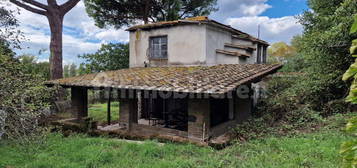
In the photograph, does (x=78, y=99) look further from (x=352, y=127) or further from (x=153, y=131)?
(x=352, y=127)

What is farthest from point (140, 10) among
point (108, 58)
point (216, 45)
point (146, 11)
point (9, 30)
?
point (9, 30)

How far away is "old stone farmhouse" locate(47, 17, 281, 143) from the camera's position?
8.23 meters

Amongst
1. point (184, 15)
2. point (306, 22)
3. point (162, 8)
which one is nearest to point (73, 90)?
point (162, 8)

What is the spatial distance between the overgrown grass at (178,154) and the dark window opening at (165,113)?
425 centimetres

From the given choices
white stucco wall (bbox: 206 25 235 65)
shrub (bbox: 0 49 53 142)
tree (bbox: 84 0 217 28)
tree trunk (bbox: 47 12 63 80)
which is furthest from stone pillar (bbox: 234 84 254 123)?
tree trunk (bbox: 47 12 63 80)

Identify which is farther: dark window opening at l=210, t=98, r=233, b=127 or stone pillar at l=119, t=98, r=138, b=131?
dark window opening at l=210, t=98, r=233, b=127

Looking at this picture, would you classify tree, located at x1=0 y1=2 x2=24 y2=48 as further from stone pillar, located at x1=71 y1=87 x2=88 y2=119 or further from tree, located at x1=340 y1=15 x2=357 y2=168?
tree, located at x1=340 y1=15 x2=357 y2=168

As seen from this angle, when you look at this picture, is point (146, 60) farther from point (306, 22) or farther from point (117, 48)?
point (306, 22)

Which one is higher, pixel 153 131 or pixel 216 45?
pixel 216 45

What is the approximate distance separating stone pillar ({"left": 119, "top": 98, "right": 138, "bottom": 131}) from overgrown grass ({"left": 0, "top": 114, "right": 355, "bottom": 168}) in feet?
9.21

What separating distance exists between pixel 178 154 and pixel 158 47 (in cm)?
857

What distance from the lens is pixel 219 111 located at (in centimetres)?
1137

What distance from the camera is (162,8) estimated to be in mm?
18766

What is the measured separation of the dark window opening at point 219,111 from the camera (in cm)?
1097
